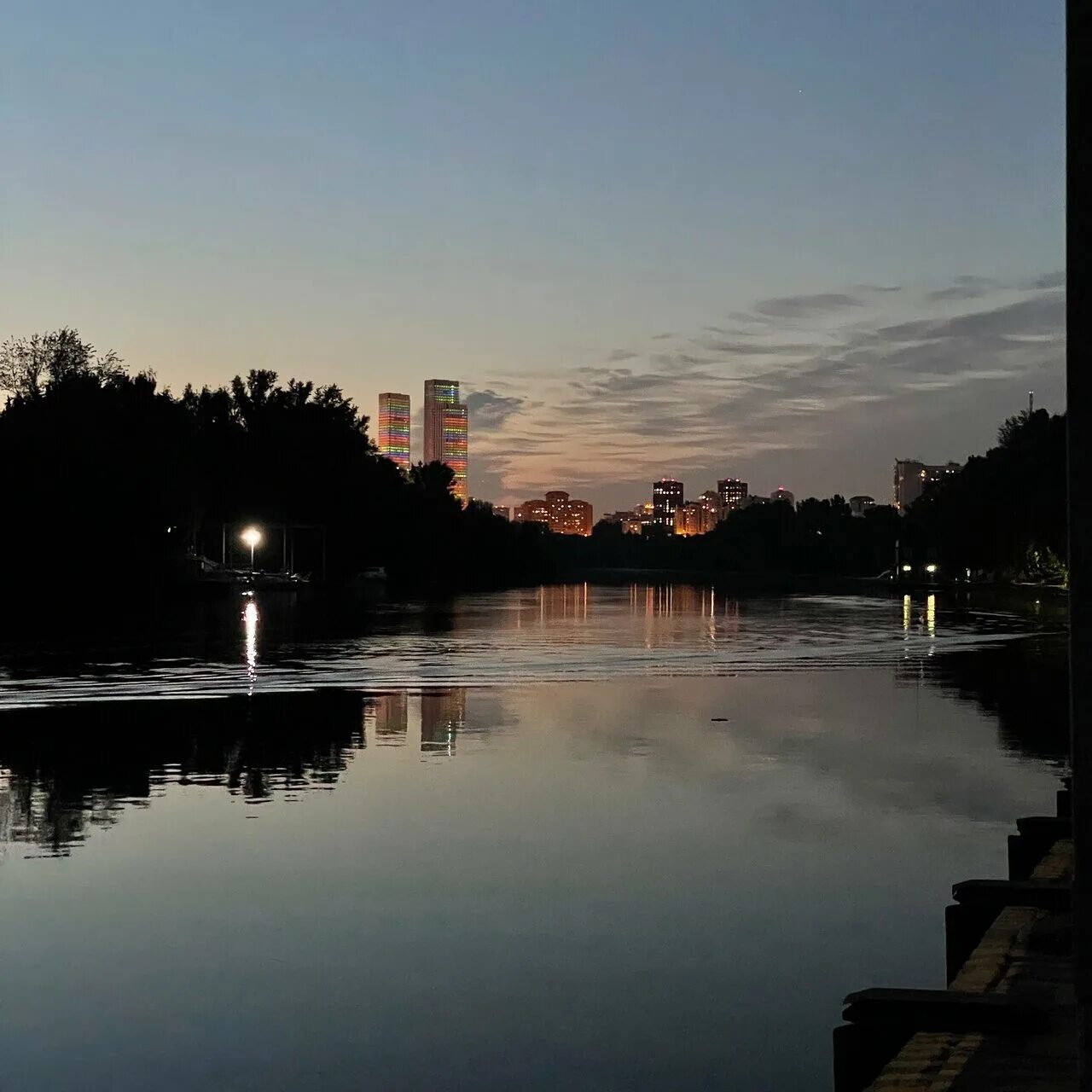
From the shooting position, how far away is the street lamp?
114062 millimetres

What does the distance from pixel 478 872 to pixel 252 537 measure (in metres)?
104

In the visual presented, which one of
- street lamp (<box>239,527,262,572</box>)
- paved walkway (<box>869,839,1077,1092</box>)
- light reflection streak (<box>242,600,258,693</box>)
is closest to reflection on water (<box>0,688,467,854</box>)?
light reflection streak (<box>242,600,258,693</box>)

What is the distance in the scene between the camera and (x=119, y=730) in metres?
20.7

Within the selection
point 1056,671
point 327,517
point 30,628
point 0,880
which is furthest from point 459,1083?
point 327,517

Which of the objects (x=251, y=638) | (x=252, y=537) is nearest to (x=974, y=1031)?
(x=251, y=638)

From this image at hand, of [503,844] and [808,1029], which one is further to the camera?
[503,844]

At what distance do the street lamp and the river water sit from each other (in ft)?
286

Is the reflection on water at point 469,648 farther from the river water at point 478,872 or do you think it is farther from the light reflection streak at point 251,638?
the river water at point 478,872

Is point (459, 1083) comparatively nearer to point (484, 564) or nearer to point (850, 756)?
point (850, 756)

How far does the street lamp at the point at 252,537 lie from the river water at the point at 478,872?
→ 87208mm

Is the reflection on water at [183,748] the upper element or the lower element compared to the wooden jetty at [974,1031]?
lower

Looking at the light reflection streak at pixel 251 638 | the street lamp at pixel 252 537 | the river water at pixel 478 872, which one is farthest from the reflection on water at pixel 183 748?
the street lamp at pixel 252 537

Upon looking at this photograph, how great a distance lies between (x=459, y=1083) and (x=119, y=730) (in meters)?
14.3

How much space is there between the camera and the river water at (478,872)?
26.1 ft
